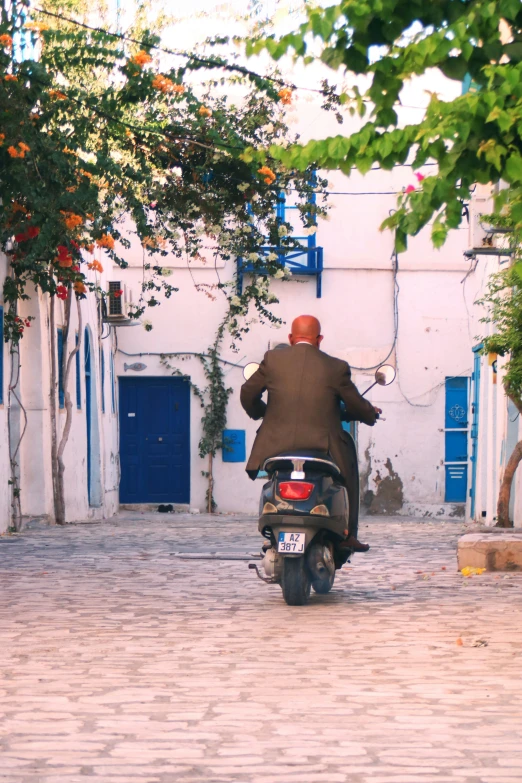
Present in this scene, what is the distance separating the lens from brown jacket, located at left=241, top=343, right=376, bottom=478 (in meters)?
8.27

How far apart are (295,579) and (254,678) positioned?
223cm

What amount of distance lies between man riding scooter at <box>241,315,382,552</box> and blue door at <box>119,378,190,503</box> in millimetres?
16514

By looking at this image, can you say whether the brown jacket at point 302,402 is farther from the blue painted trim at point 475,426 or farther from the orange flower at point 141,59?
the blue painted trim at point 475,426

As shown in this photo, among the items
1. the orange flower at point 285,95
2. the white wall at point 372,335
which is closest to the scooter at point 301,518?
the orange flower at point 285,95

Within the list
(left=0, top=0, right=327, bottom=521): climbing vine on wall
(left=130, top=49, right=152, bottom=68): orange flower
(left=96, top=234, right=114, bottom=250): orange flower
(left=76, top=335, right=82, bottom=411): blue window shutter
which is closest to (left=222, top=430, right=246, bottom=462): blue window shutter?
(left=76, top=335, right=82, bottom=411): blue window shutter

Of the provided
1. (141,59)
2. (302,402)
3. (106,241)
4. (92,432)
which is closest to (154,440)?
(92,432)

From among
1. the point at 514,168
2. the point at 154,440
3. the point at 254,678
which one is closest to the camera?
the point at 514,168

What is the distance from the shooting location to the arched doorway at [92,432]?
21.7 meters

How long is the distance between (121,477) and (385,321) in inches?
225

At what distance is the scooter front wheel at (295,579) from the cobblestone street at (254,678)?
0.41ft

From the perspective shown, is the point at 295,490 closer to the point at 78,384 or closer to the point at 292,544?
the point at 292,544

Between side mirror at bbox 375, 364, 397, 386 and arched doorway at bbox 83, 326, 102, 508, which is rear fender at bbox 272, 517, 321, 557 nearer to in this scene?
side mirror at bbox 375, 364, 397, 386

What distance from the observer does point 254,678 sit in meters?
5.93

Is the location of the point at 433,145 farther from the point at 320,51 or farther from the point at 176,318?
the point at 176,318
